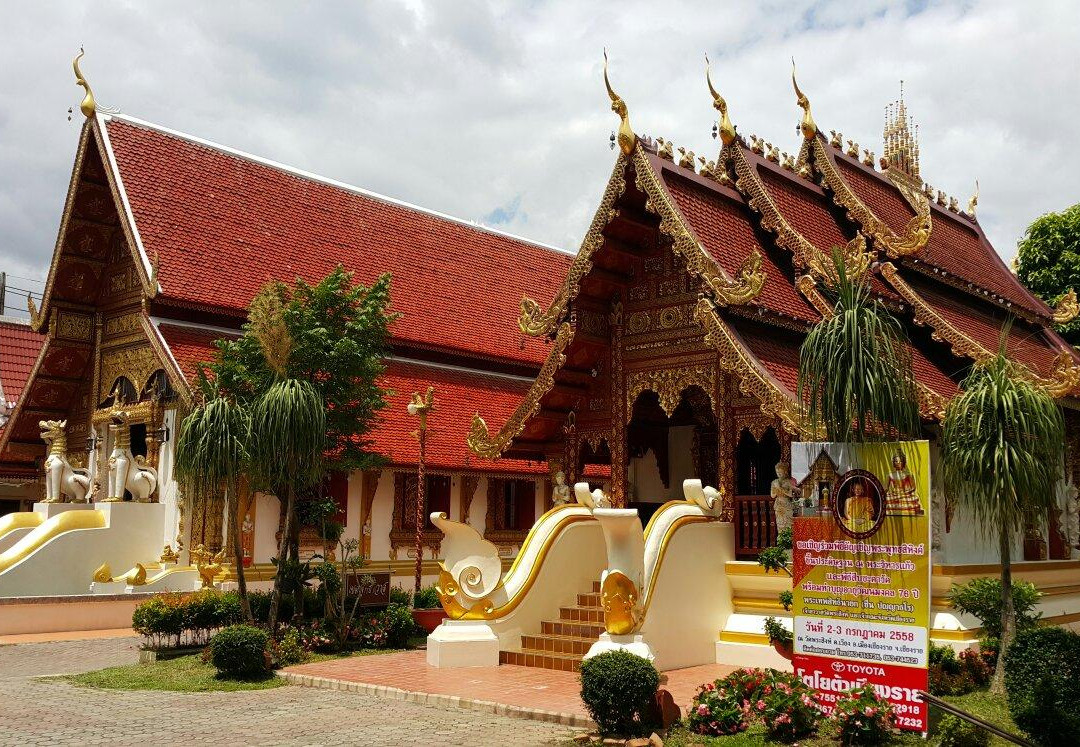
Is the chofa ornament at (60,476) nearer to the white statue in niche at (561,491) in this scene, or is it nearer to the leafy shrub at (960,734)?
the white statue in niche at (561,491)

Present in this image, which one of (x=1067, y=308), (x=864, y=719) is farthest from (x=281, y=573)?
(x=1067, y=308)

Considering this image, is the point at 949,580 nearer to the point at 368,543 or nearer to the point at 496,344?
the point at 368,543

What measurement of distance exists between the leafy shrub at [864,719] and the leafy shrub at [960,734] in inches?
19.7

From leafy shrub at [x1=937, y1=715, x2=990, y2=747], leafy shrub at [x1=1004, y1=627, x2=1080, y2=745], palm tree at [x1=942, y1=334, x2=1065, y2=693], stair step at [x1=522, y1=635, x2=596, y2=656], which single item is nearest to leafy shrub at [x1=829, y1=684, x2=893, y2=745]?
leafy shrub at [x1=937, y1=715, x2=990, y2=747]

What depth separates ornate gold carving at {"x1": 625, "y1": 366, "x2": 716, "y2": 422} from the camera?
13.0m

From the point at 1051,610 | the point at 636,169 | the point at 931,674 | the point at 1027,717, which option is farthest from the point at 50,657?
the point at 1051,610

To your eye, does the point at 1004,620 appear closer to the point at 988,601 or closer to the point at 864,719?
the point at 988,601

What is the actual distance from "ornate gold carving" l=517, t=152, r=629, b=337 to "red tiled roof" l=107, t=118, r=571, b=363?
3.37 meters

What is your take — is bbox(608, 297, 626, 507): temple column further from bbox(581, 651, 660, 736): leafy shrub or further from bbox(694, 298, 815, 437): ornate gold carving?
bbox(581, 651, 660, 736): leafy shrub

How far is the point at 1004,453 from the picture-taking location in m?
9.02

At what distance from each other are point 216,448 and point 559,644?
503 centimetres

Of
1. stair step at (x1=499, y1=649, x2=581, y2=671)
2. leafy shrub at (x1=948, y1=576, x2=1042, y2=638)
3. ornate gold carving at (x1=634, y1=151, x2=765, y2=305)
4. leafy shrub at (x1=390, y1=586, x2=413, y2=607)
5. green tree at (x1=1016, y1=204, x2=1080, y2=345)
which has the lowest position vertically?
stair step at (x1=499, y1=649, x2=581, y2=671)

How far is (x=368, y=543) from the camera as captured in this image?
18453mm

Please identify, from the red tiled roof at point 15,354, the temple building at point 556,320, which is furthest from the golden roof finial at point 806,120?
the red tiled roof at point 15,354
